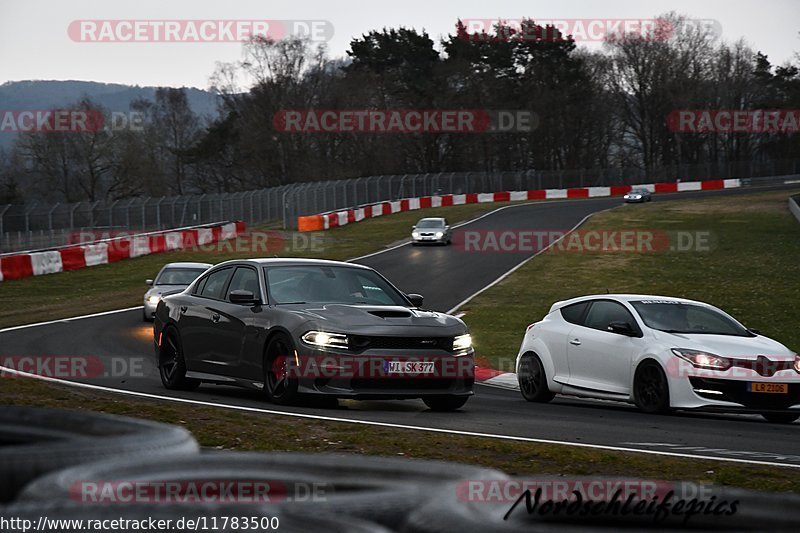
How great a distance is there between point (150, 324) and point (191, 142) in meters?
108

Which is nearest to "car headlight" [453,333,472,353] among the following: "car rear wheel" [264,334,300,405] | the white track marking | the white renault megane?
the white track marking

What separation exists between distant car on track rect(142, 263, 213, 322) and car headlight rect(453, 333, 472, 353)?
538 inches

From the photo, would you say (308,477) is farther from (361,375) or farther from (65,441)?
(361,375)

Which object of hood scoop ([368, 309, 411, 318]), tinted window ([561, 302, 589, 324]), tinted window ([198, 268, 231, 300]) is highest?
tinted window ([198, 268, 231, 300])

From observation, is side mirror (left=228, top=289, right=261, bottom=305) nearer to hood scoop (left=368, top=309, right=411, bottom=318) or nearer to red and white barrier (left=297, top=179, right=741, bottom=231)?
hood scoop (left=368, top=309, right=411, bottom=318)

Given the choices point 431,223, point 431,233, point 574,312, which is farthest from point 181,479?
point 431,223

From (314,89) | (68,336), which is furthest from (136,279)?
(314,89)

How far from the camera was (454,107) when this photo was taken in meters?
108

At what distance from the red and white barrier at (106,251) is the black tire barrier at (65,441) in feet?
104

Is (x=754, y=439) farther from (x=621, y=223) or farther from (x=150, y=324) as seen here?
(x=621, y=223)

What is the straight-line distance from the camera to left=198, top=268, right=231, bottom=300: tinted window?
13375 mm

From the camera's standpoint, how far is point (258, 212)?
215 ft

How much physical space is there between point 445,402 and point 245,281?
2.62 m

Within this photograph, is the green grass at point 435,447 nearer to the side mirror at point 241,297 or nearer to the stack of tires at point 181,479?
the side mirror at point 241,297
